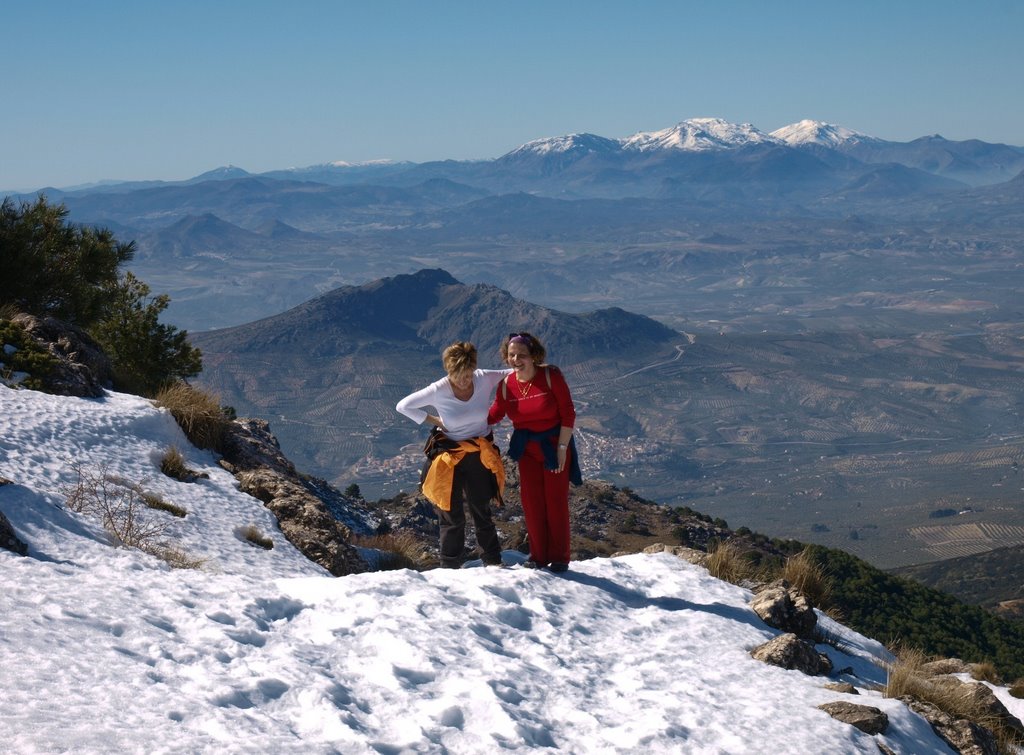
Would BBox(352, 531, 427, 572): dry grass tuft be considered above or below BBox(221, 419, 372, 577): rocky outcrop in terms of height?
below

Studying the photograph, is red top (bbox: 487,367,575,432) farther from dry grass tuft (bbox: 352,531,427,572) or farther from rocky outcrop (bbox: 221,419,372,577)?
dry grass tuft (bbox: 352,531,427,572)

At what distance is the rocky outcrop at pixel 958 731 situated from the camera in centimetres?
754

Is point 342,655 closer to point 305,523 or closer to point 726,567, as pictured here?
point 305,523

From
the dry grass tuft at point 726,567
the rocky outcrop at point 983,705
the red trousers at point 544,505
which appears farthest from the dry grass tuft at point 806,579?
the red trousers at point 544,505

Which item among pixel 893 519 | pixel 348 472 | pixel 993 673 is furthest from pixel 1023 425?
pixel 993 673

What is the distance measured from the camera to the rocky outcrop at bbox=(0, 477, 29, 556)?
691 cm

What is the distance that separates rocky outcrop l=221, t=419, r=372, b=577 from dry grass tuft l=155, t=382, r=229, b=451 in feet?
0.59

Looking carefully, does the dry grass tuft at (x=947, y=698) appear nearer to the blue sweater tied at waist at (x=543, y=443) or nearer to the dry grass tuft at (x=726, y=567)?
the dry grass tuft at (x=726, y=567)

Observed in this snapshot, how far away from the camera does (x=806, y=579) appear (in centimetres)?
1134

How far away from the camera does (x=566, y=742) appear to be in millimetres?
6066

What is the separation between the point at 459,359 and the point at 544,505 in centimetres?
169

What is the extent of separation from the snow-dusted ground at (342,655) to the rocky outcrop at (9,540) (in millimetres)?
228

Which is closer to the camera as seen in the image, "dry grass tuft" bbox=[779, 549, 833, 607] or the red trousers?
the red trousers

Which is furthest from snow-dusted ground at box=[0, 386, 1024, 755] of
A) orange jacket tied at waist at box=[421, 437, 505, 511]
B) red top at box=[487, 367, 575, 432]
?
red top at box=[487, 367, 575, 432]
